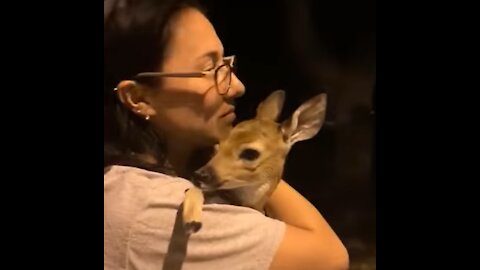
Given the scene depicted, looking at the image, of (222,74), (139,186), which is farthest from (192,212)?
(222,74)

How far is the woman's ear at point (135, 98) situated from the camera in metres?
0.84

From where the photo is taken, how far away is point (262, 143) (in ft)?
2.76

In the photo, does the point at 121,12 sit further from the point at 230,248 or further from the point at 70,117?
the point at 230,248

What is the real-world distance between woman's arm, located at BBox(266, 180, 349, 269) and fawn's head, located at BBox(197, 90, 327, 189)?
3cm

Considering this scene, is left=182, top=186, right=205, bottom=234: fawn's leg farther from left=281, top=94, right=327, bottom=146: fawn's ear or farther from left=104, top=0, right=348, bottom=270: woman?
left=281, top=94, right=327, bottom=146: fawn's ear

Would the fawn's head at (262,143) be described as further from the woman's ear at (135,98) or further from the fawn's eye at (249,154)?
the woman's ear at (135,98)

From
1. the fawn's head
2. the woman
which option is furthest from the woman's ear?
the fawn's head

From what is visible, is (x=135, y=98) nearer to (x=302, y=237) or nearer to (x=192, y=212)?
(x=192, y=212)

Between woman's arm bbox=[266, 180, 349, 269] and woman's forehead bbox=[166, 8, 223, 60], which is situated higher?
woman's forehead bbox=[166, 8, 223, 60]

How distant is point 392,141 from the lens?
35.0 inches

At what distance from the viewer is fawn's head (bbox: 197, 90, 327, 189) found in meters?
0.83

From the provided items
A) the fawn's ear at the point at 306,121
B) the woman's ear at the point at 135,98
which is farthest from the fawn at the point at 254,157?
the woman's ear at the point at 135,98

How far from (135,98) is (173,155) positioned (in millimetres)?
88

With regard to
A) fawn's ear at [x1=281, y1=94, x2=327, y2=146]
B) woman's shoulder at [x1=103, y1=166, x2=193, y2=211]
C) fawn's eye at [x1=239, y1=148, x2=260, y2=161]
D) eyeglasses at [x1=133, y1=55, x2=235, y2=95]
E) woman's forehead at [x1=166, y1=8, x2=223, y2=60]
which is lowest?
woman's shoulder at [x1=103, y1=166, x2=193, y2=211]
